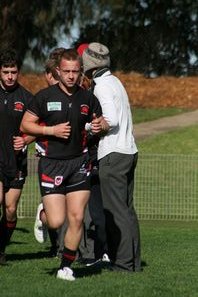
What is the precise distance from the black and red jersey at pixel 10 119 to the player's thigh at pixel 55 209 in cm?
113

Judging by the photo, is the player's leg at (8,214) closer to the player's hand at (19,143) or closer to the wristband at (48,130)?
the player's hand at (19,143)

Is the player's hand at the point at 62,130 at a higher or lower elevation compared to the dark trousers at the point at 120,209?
higher

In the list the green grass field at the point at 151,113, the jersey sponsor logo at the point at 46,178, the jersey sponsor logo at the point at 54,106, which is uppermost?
the jersey sponsor logo at the point at 54,106

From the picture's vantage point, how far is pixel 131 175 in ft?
31.7

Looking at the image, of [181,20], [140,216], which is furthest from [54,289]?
[181,20]

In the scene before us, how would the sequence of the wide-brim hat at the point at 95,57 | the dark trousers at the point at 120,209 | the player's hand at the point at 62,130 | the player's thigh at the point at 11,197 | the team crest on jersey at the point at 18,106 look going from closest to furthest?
the player's hand at the point at 62,130 → the dark trousers at the point at 120,209 → the wide-brim hat at the point at 95,57 → the team crest on jersey at the point at 18,106 → the player's thigh at the point at 11,197

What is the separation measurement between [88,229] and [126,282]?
79.0 inches

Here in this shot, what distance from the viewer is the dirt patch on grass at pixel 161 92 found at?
36.7 m

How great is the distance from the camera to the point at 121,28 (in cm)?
4641

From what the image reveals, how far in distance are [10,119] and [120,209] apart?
1445mm

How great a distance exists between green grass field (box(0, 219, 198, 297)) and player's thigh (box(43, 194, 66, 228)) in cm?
54

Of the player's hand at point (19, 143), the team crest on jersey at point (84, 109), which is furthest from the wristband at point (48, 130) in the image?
the player's hand at point (19, 143)

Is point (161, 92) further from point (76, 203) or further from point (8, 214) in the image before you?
point (76, 203)

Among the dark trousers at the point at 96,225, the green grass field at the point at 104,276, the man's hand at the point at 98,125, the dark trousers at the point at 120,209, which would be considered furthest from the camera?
the dark trousers at the point at 96,225
